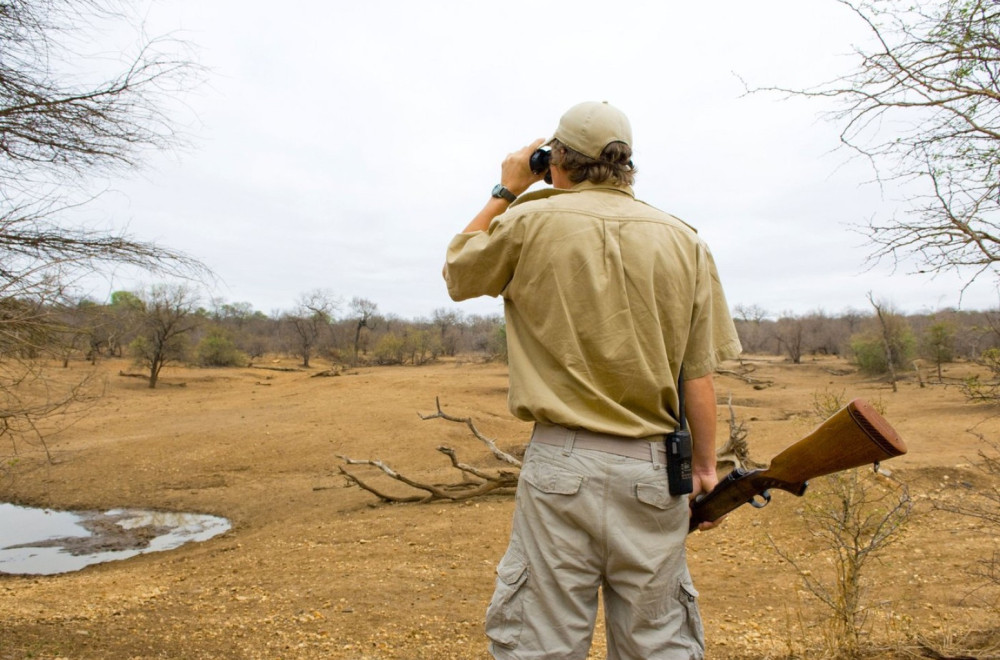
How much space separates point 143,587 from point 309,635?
243cm

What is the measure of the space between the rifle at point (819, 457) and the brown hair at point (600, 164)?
0.81 m

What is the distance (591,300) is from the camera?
1.77m

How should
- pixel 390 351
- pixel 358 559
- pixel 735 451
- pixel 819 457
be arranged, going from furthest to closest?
pixel 390 351
pixel 735 451
pixel 358 559
pixel 819 457

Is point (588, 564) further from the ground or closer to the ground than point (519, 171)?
closer to the ground

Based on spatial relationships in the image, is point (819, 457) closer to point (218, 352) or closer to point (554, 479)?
point (554, 479)

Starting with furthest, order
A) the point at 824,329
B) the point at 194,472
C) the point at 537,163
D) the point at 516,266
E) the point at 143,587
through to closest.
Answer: the point at 824,329, the point at 194,472, the point at 143,587, the point at 537,163, the point at 516,266

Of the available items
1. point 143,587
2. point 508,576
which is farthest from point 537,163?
point 143,587

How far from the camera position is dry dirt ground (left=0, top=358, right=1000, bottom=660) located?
13.8ft

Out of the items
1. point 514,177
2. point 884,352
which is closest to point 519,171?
point 514,177

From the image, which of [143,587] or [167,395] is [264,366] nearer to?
[167,395]

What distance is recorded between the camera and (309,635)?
442 centimetres

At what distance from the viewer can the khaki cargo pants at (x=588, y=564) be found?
66.6 inches

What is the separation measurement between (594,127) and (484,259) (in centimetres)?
45

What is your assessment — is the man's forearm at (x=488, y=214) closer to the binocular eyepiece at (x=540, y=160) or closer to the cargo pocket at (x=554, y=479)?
the binocular eyepiece at (x=540, y=160)
